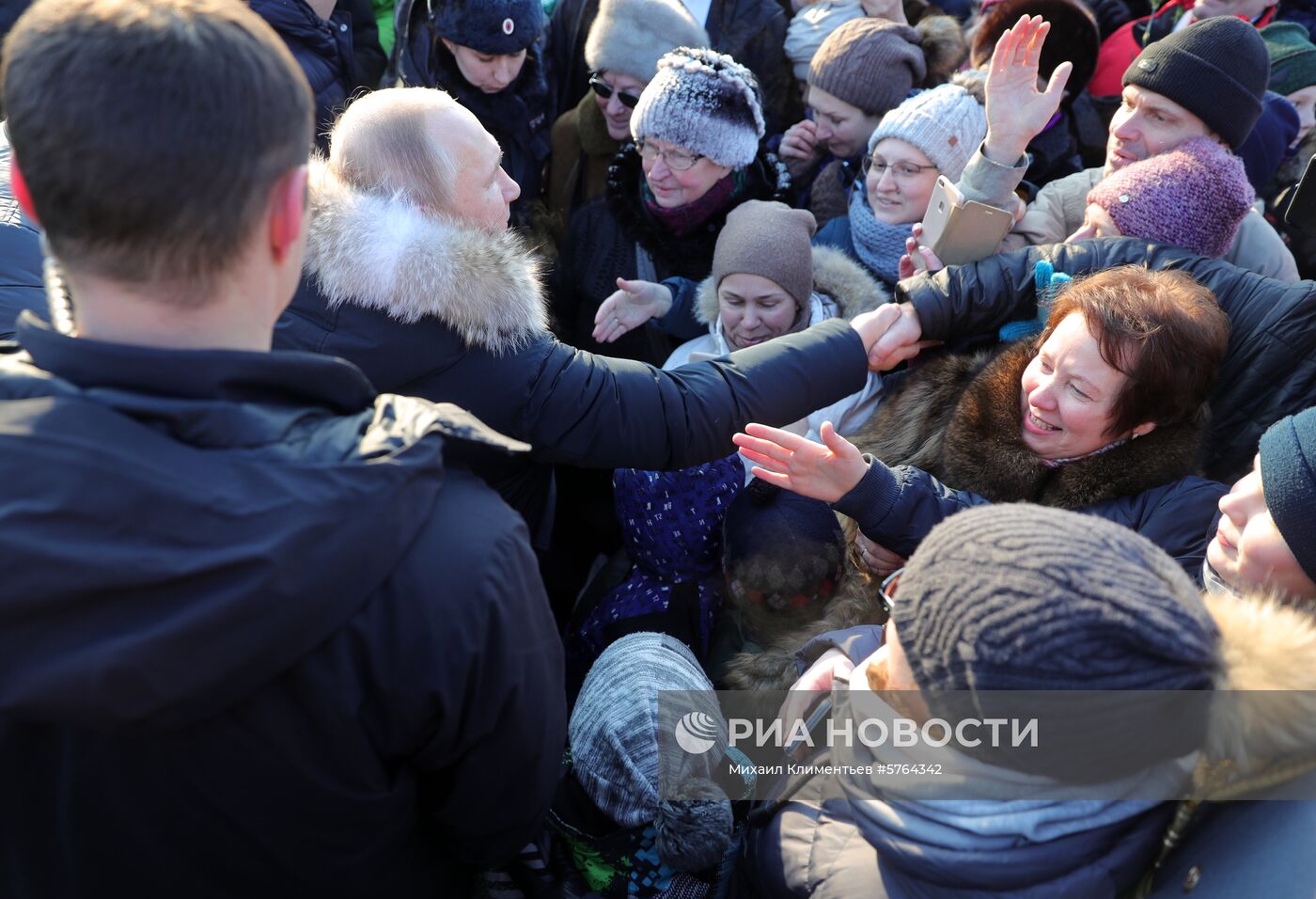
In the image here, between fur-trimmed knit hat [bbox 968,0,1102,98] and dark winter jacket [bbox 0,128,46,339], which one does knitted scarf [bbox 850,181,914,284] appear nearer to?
fur-trimmed knit hat [bbox 968,0,1102,98]

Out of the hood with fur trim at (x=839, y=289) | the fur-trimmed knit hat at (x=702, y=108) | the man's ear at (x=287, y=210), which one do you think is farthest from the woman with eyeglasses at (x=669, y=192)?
the man's ear at (x=287, y=210)

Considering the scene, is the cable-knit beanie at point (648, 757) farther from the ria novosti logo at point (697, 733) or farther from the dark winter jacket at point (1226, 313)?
the dark winter jacket at point (1226, 313)

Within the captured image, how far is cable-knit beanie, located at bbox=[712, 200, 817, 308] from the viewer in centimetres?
283

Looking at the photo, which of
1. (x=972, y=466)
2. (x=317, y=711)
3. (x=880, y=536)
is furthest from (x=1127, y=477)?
(x=317, y=711)

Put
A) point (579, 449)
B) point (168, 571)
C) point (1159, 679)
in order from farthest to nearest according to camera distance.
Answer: point (579, 449)
point (1159, 679)
point (168, 571)

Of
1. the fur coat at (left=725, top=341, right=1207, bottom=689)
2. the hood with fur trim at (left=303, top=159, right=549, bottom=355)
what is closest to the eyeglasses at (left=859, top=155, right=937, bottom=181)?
the fur coat at (left=725, top=341, right=1207, bottom=689)

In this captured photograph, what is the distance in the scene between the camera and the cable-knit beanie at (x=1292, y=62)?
374 cm

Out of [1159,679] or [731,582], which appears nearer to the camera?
[1159,679]

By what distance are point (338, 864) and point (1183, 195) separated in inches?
97.5

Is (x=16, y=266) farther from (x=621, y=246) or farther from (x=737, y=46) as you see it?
(x=737, y=46)

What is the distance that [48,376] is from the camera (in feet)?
3.11

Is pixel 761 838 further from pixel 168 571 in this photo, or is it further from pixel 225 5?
pixel 225 5

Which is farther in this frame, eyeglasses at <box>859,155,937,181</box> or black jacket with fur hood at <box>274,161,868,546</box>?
eyeglasses at <box>859,155,937,181</box>

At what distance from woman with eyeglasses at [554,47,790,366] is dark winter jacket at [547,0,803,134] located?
94cm
